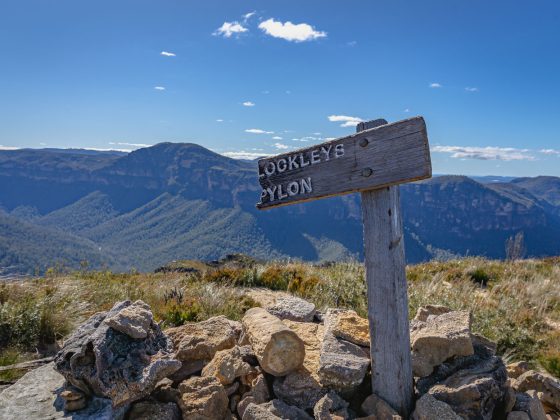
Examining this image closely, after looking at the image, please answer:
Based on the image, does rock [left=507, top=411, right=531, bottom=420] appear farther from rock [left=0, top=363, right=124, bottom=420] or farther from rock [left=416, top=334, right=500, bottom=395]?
rock [left=0, top=363, right=124, bottom=420]

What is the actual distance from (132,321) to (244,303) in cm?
376

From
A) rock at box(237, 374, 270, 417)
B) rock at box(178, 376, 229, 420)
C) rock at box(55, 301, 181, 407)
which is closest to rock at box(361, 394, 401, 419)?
rock at box(237, 374, 270, 417)

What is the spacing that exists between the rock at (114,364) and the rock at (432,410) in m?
1.94

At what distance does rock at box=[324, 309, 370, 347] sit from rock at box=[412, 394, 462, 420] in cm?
79

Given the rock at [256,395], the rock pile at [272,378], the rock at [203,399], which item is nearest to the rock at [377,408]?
the rock pile at [272,378]

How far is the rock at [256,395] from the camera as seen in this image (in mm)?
3506

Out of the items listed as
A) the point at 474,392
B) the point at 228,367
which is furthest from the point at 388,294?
the point at 228,367

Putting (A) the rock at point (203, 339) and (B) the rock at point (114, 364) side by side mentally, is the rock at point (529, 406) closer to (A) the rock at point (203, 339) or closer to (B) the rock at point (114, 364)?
(A) the rock at point (203, 339)

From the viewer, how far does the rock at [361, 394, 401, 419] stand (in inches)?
129

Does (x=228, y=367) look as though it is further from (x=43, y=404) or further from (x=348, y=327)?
(x=43, y=404)

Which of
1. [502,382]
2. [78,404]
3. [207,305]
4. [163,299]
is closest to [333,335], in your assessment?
[502,382]

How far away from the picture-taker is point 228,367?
3793mm

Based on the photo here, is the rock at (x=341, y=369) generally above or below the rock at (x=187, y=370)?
above

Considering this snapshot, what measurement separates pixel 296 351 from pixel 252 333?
54 cm
